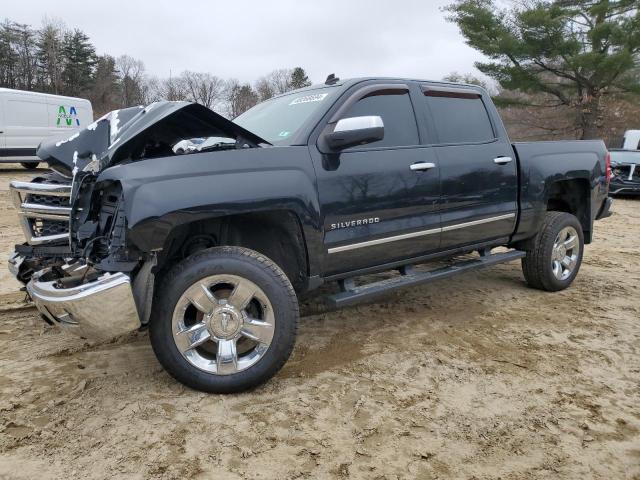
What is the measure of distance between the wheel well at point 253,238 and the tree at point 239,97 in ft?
156

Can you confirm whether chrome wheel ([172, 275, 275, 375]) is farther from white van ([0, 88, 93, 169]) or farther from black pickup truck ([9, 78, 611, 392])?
white van ([0, 88, 93, 169])

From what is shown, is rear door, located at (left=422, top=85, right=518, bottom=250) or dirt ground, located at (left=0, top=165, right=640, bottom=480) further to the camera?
rear door, located at (left=422, top=85, right=518, bottom=250)

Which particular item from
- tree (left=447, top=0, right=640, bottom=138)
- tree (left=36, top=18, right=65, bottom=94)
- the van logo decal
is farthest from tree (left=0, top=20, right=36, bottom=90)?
tree (left=447, top=0, right=640, bottom=138)

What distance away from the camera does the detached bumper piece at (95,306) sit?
245 cm

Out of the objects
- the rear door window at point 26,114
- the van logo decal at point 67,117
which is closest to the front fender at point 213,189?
the rear door window at point 26,114

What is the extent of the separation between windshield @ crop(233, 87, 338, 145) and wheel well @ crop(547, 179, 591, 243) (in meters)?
2.73

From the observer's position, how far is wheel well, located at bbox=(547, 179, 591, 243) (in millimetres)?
4949

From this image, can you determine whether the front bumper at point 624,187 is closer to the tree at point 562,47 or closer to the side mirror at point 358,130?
the tree at point 562,47

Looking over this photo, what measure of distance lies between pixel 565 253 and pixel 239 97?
51.9 metres

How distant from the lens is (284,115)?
3.65 meters

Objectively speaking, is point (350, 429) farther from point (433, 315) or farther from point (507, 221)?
point (507, 221)

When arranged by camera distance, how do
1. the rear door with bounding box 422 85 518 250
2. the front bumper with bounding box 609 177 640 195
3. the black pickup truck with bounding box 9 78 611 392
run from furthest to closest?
the front bumper with bounding box 609 177 640 195 < the rear door with bounding box 422 85 518 250 < the black pickup truck with bounding box 9 78 611 392

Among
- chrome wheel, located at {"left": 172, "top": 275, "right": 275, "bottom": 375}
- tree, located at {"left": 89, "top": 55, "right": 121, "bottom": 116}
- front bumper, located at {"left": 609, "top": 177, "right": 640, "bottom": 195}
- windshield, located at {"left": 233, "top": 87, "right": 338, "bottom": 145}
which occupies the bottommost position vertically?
chrome wheel, located at {"left": 172, "top": 275, "right": 275, "bottom": 375}

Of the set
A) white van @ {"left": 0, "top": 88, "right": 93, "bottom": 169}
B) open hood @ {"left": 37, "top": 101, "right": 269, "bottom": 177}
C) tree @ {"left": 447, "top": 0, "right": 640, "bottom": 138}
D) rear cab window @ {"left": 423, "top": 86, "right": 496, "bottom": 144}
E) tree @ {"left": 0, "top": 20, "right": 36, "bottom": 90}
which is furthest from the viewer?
tree @ {"left": 0, "top": 20, "right": 36, "bottom": 90}
